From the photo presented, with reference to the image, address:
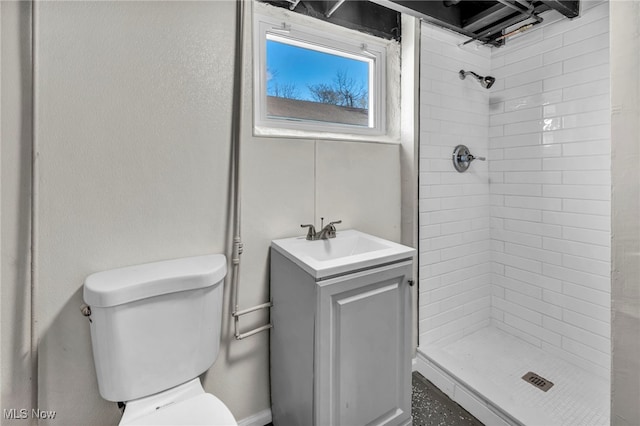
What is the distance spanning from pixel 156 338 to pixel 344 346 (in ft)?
2.18

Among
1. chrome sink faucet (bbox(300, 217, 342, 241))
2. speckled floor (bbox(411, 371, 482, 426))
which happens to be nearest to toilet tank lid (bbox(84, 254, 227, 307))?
chrome sink faucet (bbox(300, 217, 342, 241))

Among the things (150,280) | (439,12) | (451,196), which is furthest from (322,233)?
(439,12)

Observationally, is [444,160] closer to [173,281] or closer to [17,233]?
[173,281]

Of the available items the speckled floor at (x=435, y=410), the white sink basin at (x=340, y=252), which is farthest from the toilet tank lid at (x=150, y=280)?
the speckled floor at (x=435, y=410)

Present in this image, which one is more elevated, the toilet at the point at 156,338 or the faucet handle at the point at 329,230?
the faucet handle at the point at 329,230

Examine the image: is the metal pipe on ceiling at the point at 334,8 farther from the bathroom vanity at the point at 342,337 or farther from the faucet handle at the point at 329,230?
the bathroom vanity at the point at 342,337

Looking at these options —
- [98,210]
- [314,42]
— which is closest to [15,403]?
[98,210]

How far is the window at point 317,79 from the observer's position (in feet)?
5.02

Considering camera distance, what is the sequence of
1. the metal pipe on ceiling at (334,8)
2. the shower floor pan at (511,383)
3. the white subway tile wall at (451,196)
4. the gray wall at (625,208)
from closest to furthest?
the gray wall at (625,208)
the shower floor pan at (511,383)
the metal pipe on ceiling at (334,8)
the white subway tile wall at (451,196)

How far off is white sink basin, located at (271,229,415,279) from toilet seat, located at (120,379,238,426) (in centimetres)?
54

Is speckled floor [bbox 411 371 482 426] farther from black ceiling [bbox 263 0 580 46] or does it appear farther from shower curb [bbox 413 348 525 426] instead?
black ceiling [bbox 263 0 580 46]

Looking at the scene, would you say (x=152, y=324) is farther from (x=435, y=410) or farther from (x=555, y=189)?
(x=555, y=189)

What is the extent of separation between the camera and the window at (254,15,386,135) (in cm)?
153

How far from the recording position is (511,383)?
1644 mm
